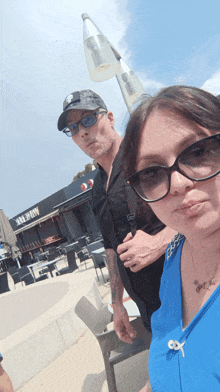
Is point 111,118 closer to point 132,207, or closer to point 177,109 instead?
point 132,207

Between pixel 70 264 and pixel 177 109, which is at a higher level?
pixel 177 109

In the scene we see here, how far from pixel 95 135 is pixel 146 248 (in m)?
0.83

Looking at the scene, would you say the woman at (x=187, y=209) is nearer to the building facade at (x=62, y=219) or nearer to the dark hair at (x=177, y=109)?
the dark hair at (x=177, y=109)

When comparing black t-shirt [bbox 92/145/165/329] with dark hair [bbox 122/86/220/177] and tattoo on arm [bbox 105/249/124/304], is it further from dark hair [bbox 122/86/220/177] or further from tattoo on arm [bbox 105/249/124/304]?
dark hair [bbox 122/86/220/177]

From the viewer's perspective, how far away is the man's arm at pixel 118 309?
1.78 m

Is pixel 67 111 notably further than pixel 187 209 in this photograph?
Yes

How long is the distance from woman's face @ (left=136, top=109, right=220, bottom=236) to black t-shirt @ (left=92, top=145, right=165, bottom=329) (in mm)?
533

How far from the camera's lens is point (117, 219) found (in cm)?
163

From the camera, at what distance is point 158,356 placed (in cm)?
80

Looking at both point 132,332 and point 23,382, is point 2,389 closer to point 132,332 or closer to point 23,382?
point 132,332

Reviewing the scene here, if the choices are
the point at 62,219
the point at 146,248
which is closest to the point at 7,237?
the point at 62,219

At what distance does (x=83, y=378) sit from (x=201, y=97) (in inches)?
129

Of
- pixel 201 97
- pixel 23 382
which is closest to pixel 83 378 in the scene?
pixel 23 382

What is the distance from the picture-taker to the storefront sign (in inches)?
1061
